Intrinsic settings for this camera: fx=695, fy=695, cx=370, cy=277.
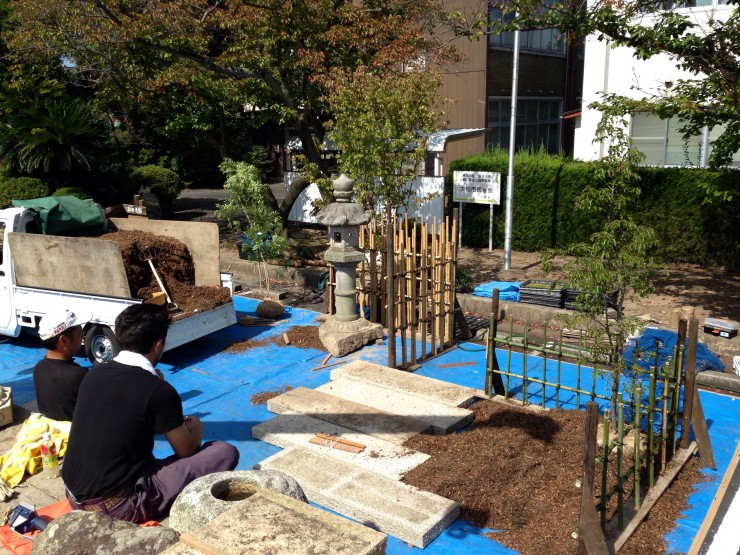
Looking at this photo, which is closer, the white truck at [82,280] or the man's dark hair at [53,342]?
the man's dark hair at [53,342]

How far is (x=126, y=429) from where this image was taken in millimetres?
4207

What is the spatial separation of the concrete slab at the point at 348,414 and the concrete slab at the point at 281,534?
3286 millimetres

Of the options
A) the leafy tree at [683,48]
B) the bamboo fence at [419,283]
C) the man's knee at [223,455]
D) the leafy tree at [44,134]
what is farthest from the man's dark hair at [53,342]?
the leafy tree at [44,134]

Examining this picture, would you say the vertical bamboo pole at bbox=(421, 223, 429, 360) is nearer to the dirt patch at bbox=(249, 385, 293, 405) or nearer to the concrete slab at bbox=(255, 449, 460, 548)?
the dirt patch at bbox=(249, 385, 293, 405)

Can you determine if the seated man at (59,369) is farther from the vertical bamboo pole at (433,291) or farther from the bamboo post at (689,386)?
the bamboo post at (689,386)

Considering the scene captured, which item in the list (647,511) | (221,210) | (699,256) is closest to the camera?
(647,511)

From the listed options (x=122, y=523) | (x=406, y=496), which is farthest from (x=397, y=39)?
(x=122, y=523)

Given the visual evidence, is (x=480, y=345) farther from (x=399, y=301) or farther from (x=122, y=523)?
(x=122, y=523)

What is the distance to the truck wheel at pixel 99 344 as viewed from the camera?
367 inches

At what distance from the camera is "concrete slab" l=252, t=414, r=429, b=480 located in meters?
6.49

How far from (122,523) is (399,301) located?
255 inches

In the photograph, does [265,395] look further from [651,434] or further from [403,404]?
[651,434]

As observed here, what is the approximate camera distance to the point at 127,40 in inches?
541

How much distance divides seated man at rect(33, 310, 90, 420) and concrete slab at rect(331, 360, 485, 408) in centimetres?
348
